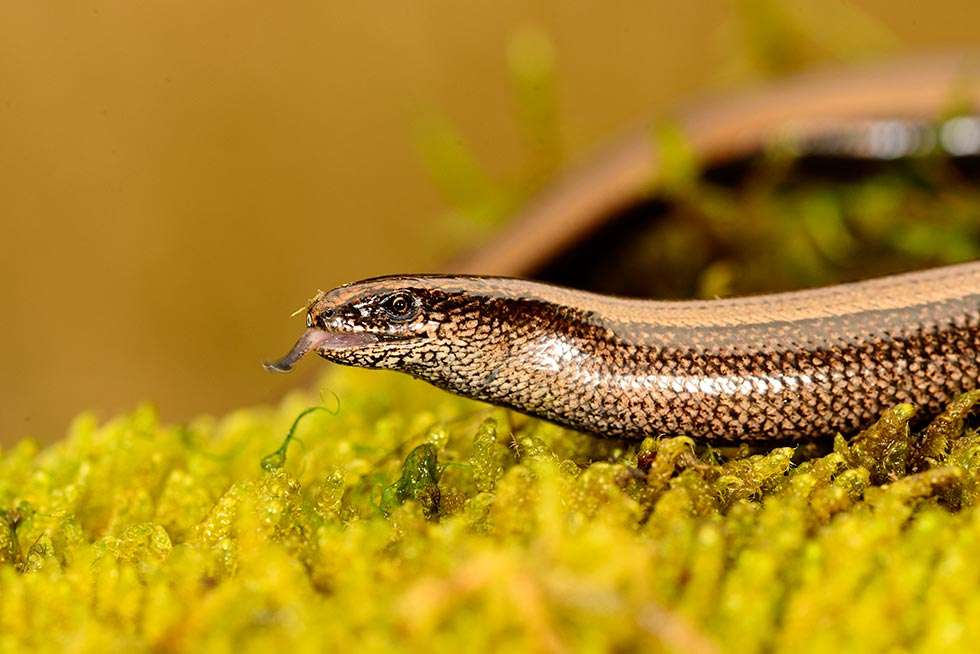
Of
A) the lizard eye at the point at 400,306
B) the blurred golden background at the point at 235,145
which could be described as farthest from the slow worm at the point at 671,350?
the blurred golden background at the point at 235,145

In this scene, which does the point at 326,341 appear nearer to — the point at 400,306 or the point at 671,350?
the point at 400,306

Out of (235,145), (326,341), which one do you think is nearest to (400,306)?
(326,341)

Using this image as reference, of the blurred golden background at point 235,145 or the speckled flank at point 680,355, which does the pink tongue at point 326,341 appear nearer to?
the speckled flank at point 680,355

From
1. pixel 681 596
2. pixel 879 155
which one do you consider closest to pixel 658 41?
pixel 879 155

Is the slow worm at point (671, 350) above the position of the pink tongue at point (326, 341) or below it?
below

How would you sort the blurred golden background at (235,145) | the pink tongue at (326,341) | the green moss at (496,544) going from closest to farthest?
the green moss at (496,544), the pink tongue at (326,341), the blurred golden background at (235,145)

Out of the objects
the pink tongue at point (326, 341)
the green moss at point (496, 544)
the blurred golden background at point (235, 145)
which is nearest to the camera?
the green moss at point (496, 544)

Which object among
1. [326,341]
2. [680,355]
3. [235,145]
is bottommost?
[680,355]
